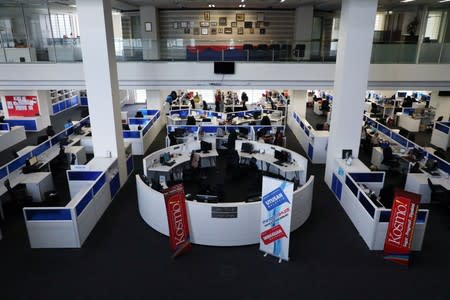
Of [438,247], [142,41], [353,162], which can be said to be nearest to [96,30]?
[142,41]

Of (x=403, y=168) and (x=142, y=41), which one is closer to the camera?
(x=403, y=168)

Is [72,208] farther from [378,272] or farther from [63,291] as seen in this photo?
[378,272]

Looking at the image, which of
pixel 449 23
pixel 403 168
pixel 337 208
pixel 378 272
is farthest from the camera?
pixel 449 23

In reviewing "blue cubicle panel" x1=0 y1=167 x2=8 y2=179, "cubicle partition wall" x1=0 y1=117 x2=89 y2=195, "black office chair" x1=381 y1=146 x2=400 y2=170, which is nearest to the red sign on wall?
"cubicle partition wall" x1=0 y1=117 x2=89 y2=195

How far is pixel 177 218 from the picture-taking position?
21.5 feet

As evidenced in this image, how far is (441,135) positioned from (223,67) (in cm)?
906

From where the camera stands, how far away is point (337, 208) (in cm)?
853

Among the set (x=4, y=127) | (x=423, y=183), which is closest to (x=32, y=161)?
(x=4, y=127)

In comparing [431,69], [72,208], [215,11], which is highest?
[215,11]

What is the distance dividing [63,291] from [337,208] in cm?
632

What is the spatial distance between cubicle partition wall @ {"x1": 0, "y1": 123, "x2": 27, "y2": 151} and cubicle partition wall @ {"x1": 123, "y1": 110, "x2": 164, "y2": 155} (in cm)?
460

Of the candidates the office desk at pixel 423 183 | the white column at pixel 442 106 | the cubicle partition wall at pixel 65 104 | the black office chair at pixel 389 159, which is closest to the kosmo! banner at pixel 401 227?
the office desk at pixel 423 183

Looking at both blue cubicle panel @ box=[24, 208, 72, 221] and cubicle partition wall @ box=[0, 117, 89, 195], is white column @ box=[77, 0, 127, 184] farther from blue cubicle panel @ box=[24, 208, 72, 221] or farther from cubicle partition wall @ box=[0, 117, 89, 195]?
blue cubicle panel @ box=[24, 208, 72, 221]

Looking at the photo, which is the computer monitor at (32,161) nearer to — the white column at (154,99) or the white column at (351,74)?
the white column at (154,99)
